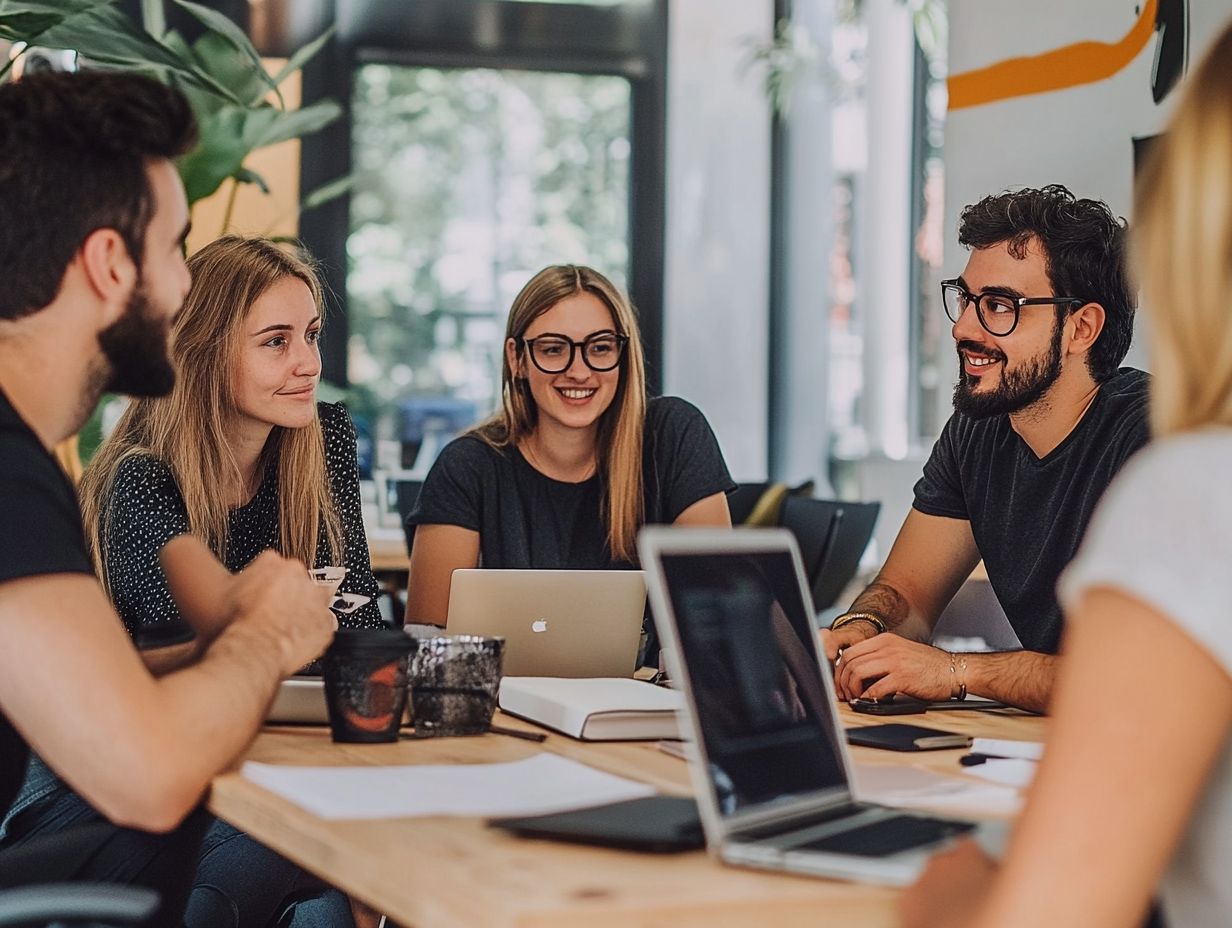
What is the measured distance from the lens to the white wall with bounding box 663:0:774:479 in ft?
24.5

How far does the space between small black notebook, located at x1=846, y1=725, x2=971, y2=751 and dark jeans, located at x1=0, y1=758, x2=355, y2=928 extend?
2.54 feet

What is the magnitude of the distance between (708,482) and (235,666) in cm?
173

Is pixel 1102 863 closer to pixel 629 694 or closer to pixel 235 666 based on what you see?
pixel 235 666

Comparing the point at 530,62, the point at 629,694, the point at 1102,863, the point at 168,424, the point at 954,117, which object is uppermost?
the point at 530,62

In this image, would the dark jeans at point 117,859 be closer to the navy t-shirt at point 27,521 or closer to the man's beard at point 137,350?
the navy t-shirt at point 27,521

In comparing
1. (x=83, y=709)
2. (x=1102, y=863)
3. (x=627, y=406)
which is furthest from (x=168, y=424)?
(x=1102, y=863)

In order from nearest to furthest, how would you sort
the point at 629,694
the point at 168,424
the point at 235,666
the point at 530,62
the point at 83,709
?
the point at 83,709, the point at 235,666, the point at 629,694, the point at 168,424, the point at 530,62

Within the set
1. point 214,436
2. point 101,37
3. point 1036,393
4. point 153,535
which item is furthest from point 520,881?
point 101,37

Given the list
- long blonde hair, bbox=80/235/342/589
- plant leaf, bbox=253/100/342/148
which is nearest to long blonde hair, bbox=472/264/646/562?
long blonde hair, bbox=80/235/342/589

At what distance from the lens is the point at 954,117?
455 centimetres

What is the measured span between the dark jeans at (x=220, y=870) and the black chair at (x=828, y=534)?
7.81ft

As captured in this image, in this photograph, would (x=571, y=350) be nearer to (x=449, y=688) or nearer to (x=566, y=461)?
(x=566, y=461)

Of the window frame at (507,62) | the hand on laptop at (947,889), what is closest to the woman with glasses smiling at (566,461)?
the hand on laptop at (947,889)

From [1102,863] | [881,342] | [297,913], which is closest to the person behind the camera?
[1102,863]
